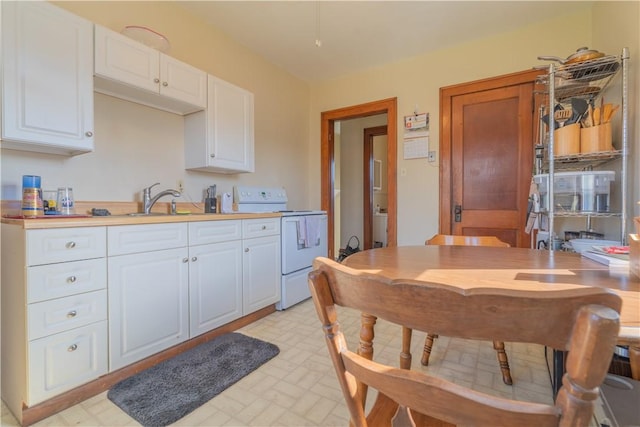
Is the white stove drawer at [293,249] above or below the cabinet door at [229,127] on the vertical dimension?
below

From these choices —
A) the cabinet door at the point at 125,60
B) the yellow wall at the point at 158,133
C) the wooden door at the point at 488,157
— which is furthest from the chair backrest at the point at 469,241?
the cabinet door at the point at 125,60

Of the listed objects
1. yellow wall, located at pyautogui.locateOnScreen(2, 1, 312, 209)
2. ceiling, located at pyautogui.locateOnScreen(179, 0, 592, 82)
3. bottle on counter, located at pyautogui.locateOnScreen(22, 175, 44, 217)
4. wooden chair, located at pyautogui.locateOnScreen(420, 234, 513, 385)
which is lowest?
wooden chair, located at pyautogui.locateOnScreen(420, 234, 513, 385)

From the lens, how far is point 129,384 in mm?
1543

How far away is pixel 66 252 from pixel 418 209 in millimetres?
2911

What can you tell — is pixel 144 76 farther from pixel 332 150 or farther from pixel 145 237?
pixel 332 150

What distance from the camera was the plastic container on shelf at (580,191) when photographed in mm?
1869

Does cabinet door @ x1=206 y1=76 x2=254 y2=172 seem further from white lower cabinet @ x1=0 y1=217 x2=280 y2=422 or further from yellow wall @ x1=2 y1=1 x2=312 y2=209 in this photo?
white lower cabinet @ x1=0 y1=217 x2=280 y2=422

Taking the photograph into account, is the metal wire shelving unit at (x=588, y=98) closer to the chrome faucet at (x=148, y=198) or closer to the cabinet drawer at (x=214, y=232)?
the cabinet drawer at (x=214, y=232)

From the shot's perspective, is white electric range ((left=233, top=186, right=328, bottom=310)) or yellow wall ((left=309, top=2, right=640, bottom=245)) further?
white electric range ((left=233, top=186, right=328, bottom=310))

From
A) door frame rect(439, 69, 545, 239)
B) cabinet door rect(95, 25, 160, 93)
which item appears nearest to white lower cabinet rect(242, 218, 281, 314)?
cabinet door rect(95, 25, 160, 93)

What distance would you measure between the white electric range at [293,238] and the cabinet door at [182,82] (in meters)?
0.89

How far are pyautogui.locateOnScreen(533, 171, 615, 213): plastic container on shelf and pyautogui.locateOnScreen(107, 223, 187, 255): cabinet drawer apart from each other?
2.48 meters

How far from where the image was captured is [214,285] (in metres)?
2.07

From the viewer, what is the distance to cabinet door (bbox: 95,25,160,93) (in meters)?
1.73
